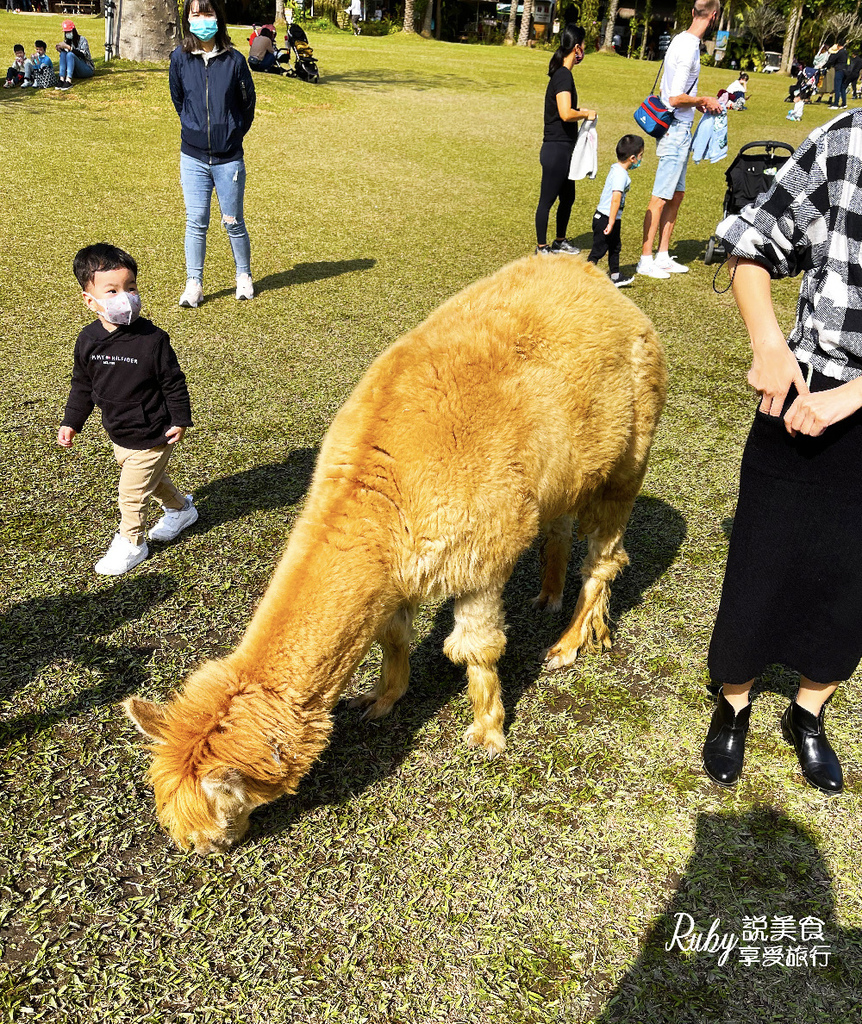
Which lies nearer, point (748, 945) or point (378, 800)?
point (748, 945)

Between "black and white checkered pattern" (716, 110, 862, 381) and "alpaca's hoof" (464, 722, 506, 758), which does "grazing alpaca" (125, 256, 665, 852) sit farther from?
"black and white checkered pattern" (716, 110, 862, 381)

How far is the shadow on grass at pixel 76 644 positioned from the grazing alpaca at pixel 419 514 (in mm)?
1202

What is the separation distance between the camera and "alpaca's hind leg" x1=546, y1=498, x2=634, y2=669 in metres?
3.93

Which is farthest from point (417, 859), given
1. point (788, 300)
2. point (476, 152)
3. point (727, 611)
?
point (476, 152)

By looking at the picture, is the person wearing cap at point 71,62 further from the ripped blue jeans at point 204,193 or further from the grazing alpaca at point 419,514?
the grazing alpaca at point 419,514

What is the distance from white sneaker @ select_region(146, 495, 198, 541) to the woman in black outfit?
6.52 metres

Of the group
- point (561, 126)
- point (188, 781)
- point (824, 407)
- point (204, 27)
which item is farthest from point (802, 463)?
point (561, 126)

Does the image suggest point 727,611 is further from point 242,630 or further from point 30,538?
point 30,538

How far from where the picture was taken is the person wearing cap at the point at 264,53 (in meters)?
22.9

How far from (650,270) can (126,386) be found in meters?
8.26

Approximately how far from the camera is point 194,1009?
246 cm

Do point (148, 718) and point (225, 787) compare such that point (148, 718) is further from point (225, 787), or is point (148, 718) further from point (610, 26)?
point (610, 26)

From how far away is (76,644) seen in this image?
3.85 meters

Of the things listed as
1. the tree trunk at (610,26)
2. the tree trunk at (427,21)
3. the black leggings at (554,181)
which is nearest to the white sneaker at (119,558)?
the black leggings at (554,181)
